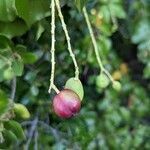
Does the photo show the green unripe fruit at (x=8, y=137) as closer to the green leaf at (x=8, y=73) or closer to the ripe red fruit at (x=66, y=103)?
the green leaf at (x=8, y=73)

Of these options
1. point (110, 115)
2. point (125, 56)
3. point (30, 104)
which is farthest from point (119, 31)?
point (125, 56)

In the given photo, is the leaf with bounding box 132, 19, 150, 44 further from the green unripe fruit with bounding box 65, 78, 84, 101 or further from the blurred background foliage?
the green unripe fruit with bounding box 65, 78, 84, 101

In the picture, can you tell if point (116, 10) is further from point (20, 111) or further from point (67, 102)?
point (67, 102)

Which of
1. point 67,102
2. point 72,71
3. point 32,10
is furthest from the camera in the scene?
point 72,71

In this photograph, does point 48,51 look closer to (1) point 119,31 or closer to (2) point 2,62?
(2) point 2,62

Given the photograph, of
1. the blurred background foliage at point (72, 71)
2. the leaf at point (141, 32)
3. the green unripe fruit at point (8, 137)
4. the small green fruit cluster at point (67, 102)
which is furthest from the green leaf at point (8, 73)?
the leaf at point (141, 32)

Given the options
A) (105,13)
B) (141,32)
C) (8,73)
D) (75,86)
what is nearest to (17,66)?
(8,73)
